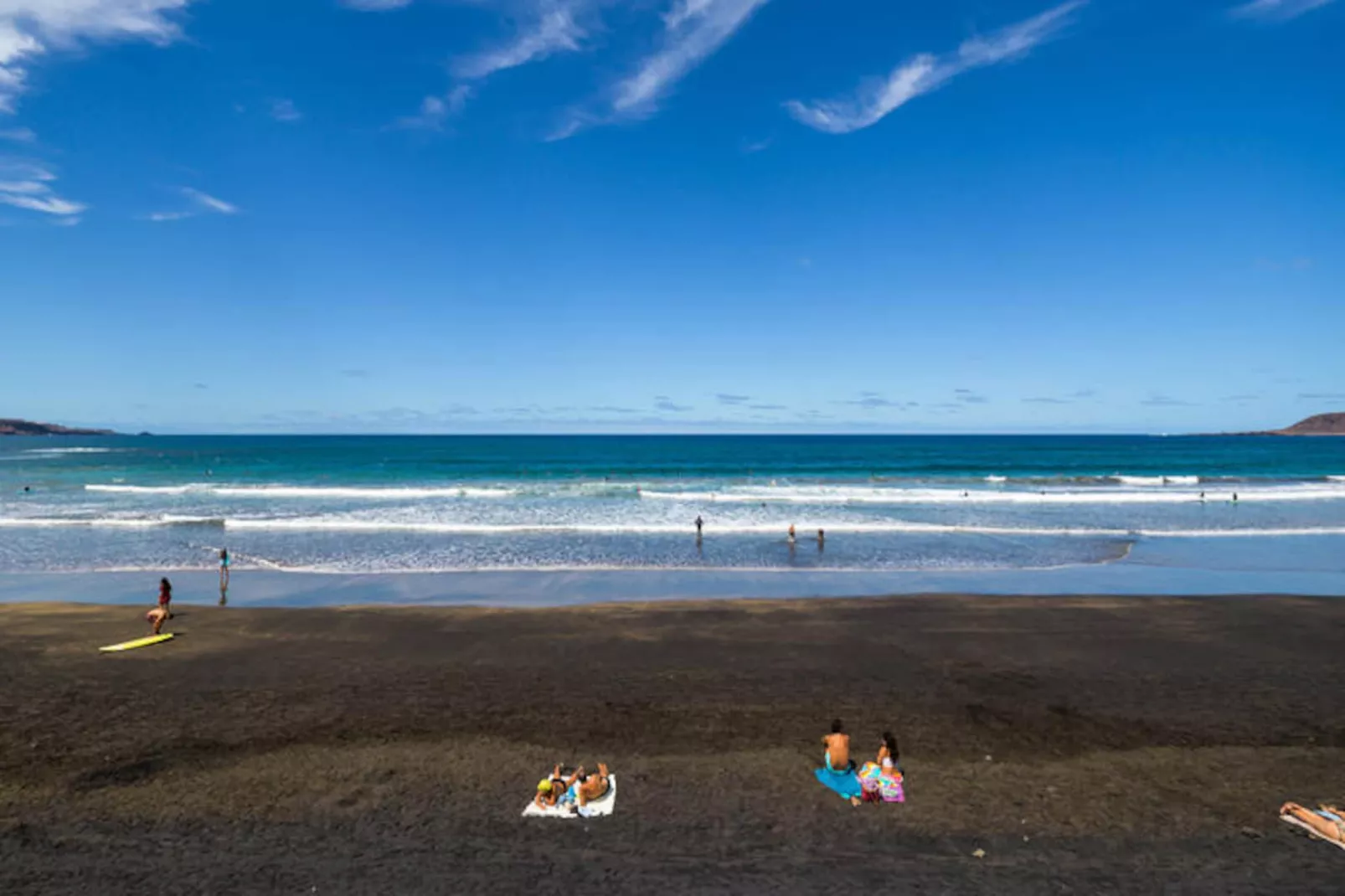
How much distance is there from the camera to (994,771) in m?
9.30

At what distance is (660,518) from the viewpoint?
37.1 meters

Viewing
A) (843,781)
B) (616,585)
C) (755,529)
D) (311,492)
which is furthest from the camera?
(311,492)

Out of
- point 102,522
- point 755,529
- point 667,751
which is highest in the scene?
point 102,522

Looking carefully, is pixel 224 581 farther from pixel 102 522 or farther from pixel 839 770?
pixel 102 522

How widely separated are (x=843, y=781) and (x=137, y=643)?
13.9m

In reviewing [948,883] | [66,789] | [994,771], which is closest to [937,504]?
[994,771]

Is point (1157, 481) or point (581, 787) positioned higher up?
point (1157, 481)

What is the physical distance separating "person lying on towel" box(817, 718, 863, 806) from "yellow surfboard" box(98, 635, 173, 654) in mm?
13373

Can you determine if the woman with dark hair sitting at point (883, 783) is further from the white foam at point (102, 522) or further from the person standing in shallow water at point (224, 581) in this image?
the white foam at point (102, 522)

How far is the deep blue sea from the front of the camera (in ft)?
84.8

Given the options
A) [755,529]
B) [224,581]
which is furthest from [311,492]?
[755,529]

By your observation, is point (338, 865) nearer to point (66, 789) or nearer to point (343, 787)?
point (343, 787)

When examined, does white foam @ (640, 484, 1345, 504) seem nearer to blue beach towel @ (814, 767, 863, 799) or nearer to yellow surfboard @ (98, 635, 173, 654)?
yellow surfboard @ (98, 635, 173, 654)

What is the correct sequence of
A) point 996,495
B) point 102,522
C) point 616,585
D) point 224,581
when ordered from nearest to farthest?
1. point 224,581
2. point 616,585
3. point 102,522
4. point 996,495
